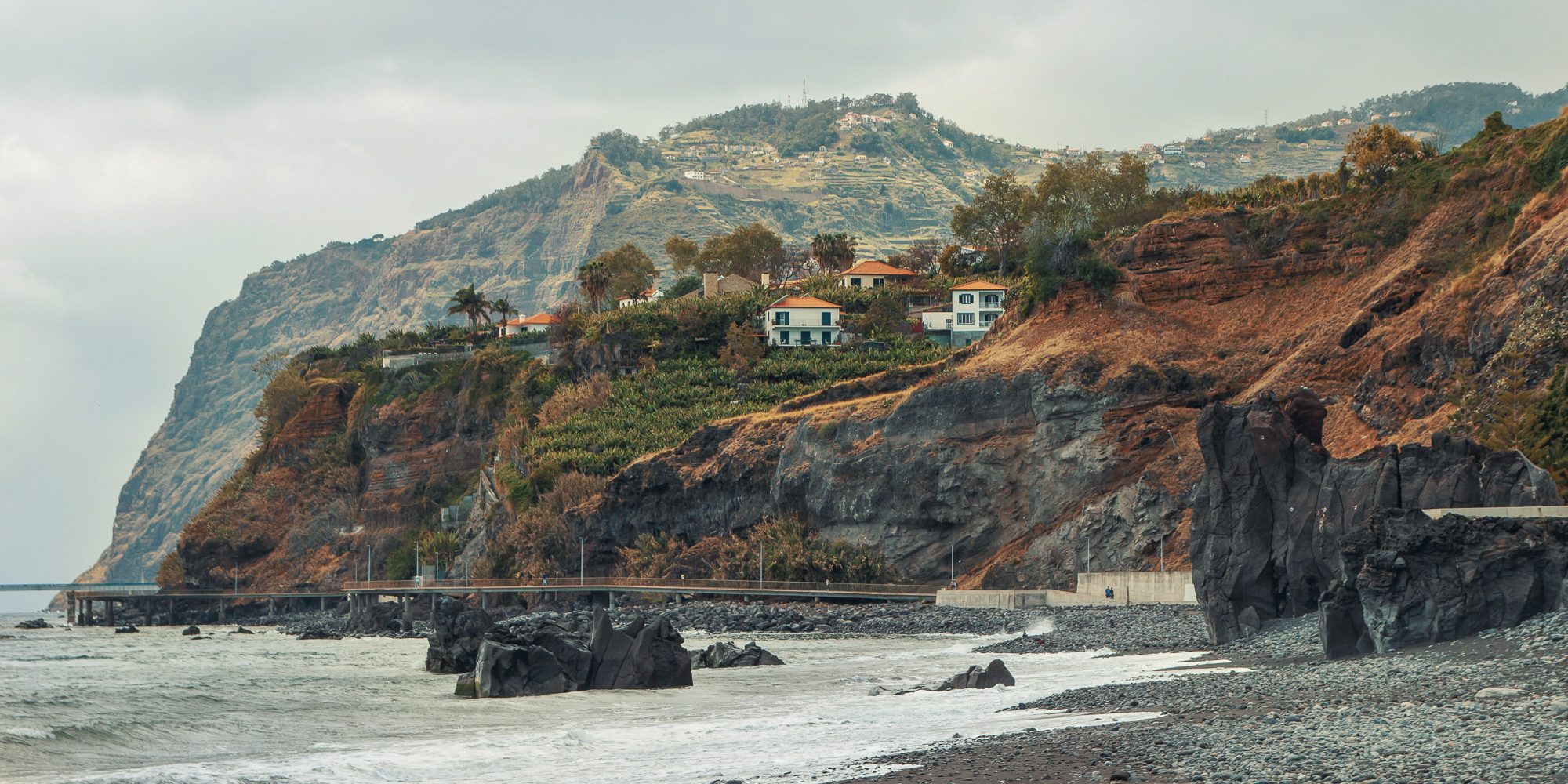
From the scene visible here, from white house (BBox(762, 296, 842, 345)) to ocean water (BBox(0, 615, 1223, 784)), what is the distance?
64817 mm

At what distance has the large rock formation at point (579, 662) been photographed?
3725 cm

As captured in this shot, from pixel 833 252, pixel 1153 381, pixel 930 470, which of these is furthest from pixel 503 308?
pixel 1153 381

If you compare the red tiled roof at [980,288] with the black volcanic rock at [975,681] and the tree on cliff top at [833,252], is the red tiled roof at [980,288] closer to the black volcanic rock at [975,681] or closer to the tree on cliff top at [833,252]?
the tree on cliff top at [833,252]

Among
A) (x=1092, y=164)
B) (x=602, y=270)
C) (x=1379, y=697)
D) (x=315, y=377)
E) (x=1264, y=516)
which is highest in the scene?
(x=1092, y=164)

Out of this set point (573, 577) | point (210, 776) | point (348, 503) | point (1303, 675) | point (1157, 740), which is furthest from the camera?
point (348, 503)

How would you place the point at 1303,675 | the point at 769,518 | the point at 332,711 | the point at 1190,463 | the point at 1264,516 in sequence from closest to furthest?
the point at 1303,675 < the point at 332,711 < the point at 1264,516 < the point at 1190,463 < the point at 769,518

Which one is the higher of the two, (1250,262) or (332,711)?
(1250,262)

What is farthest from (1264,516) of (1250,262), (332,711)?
(1250,262)

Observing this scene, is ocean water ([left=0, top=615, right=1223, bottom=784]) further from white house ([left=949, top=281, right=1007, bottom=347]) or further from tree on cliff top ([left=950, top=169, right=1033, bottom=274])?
tree on cliff top ([left=950, top=169, right=1033, bottom=274])

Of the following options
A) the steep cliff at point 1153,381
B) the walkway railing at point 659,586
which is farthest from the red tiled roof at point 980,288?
the walkway railing at point 659,586

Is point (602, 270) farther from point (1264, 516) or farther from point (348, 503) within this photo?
point (1264, 516)

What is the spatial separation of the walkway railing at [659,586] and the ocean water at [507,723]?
86.5ft

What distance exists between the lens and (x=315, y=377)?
14625cm

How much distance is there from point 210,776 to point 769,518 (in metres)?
66.5
